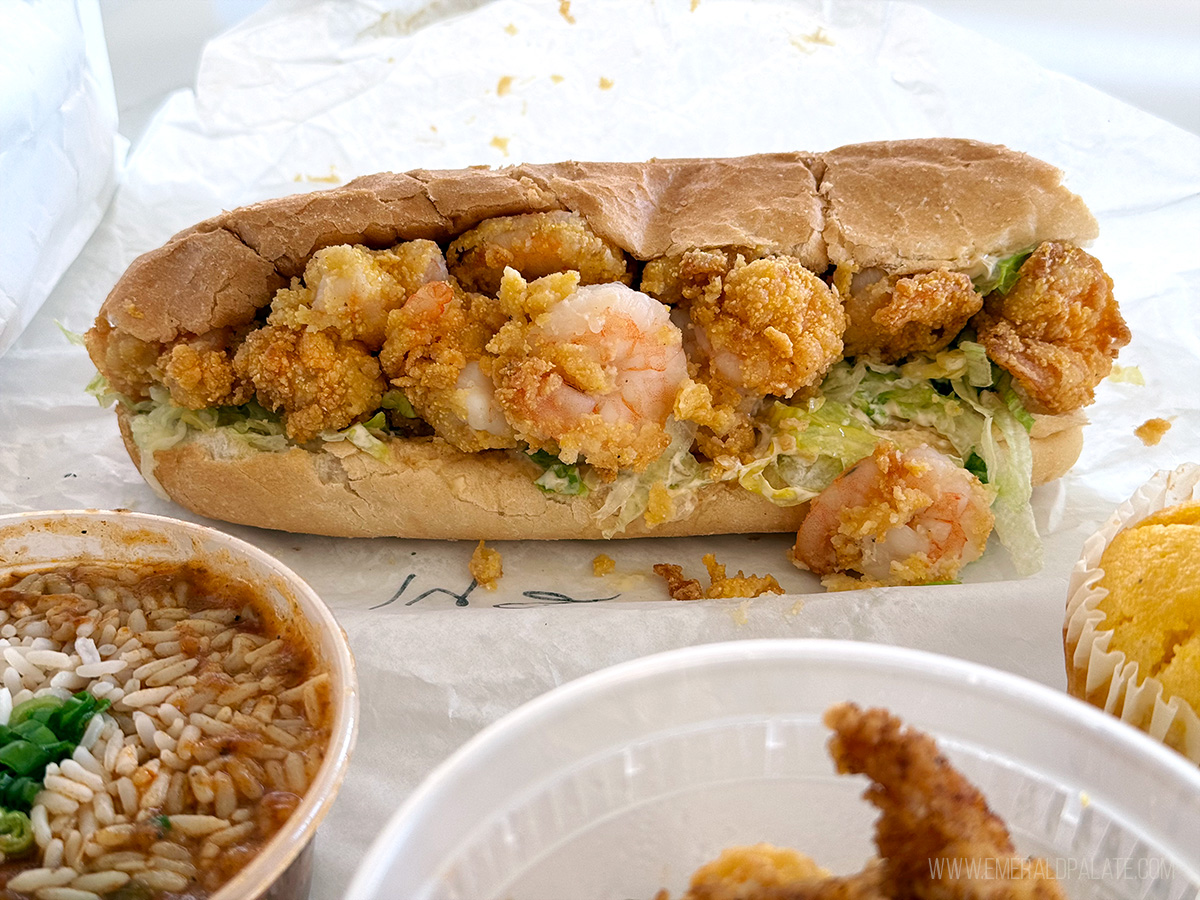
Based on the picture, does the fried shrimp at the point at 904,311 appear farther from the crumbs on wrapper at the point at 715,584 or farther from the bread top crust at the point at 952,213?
the crumbs on wrapper at the point at 715,584

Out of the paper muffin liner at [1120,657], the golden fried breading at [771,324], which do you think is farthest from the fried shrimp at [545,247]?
the paper muffin liner at [1120,657]

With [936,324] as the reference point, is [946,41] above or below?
above

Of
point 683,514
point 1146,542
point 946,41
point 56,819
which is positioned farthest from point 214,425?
point 946,41

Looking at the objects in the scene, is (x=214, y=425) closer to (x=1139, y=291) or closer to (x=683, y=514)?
(x=683, y=514)

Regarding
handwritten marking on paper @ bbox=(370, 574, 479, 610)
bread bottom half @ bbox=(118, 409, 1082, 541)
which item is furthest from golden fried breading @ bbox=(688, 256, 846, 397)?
handwritten marking on paper @ bbox=(370, 574, 479, 610)

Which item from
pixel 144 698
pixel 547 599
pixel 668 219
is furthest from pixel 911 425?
pixel 144 698

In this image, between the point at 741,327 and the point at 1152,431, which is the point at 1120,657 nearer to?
the point at 741,327
